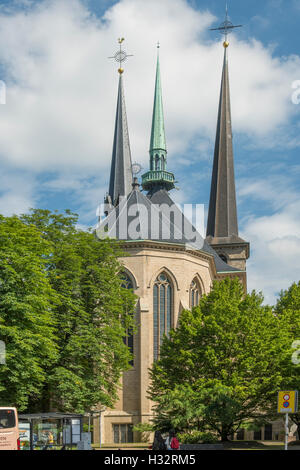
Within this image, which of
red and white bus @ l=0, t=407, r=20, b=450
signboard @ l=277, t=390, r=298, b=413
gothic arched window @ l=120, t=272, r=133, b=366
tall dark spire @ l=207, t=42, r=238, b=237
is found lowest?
red and white bus @ l=0, t=407, r=20, b=450

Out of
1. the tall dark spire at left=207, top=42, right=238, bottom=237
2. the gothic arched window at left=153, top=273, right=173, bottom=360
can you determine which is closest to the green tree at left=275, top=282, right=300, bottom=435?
the gothic arched window at left=153, top=273, right=173, bottom=360

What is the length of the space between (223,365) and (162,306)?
13.2 metres

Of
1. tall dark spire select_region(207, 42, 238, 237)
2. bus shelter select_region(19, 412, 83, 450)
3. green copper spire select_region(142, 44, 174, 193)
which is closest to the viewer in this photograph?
bus shelter select_region(19, 412, 83, 450)

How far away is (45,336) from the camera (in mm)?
30703

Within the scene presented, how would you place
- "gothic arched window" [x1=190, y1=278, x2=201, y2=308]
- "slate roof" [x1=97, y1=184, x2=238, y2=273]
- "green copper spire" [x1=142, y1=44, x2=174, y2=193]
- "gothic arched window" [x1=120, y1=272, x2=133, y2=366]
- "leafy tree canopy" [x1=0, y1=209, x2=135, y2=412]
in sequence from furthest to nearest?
1. "green copper spire" [x1=142, y1=44, x2=174, y2=193]
2. "gothic arched window" [x1=190, y1=278, x2=201, y2=308]
3. "slate roof" [x1=97, y1=184, x2=238, y2=273]
4. "gothic arched window" [x1=120, y1=272, x2=133, y2=366]
5. "leafy tree canopy" [x1=0, y1=209, x2=135, y2=412]

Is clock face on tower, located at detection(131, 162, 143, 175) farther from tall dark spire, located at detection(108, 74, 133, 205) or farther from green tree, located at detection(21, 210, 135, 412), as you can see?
green tree, located at detection(21, 210, 135, 412)

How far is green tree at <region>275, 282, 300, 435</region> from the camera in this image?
3578 cm

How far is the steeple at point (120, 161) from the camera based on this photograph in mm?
72062

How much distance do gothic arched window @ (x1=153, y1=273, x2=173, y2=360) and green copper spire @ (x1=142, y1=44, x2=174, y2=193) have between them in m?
22.8

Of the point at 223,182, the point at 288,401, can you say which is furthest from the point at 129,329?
the point at 223,182

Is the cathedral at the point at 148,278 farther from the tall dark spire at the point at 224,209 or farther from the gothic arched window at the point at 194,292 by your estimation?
the tall dark spire at the point at 224,209

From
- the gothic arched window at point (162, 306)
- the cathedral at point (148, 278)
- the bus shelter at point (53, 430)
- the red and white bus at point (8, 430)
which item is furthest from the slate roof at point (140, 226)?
the red and white bus at point (8, 430)

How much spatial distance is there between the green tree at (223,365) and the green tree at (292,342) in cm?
60

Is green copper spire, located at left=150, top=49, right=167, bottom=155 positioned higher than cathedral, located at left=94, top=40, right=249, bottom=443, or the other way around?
green copper spire, located at left=150, top=49, right=167, bottom=155
